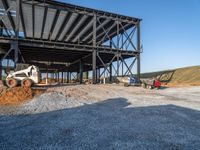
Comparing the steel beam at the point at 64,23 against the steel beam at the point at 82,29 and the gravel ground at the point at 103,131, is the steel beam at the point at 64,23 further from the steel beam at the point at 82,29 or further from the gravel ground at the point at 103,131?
the gravel ground at the point at 103,131

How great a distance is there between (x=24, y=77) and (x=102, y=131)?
12678mm

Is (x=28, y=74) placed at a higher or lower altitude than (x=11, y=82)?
higher

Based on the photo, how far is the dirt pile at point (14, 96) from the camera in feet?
37.4

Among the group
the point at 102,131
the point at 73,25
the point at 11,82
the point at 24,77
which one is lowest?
the point at 102,131

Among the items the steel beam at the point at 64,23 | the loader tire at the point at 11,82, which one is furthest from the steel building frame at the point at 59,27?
the loader tire at the point at 11,82

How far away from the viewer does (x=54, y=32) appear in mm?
29719

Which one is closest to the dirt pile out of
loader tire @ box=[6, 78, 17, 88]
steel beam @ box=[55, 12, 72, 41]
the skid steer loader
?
loader tire @ box=[6, 78, 17, 88]

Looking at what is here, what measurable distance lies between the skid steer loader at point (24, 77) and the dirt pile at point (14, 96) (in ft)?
10.5

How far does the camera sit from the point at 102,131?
575cm

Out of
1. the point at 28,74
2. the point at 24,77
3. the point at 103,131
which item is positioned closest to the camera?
the point at 103,131

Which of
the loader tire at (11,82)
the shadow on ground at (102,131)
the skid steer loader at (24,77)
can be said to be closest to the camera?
the shadow on ground at (102,131)

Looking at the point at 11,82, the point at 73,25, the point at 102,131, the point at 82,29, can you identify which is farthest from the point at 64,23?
the point at 102,131

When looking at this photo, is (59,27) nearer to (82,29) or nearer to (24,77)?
(82,29)

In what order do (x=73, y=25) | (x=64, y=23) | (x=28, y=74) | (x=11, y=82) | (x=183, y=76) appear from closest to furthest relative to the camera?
(x=11, y=82) → (x=28, y=74) → (x=64, y=23) → (x=73, y=25) → (x=183, y=76)
